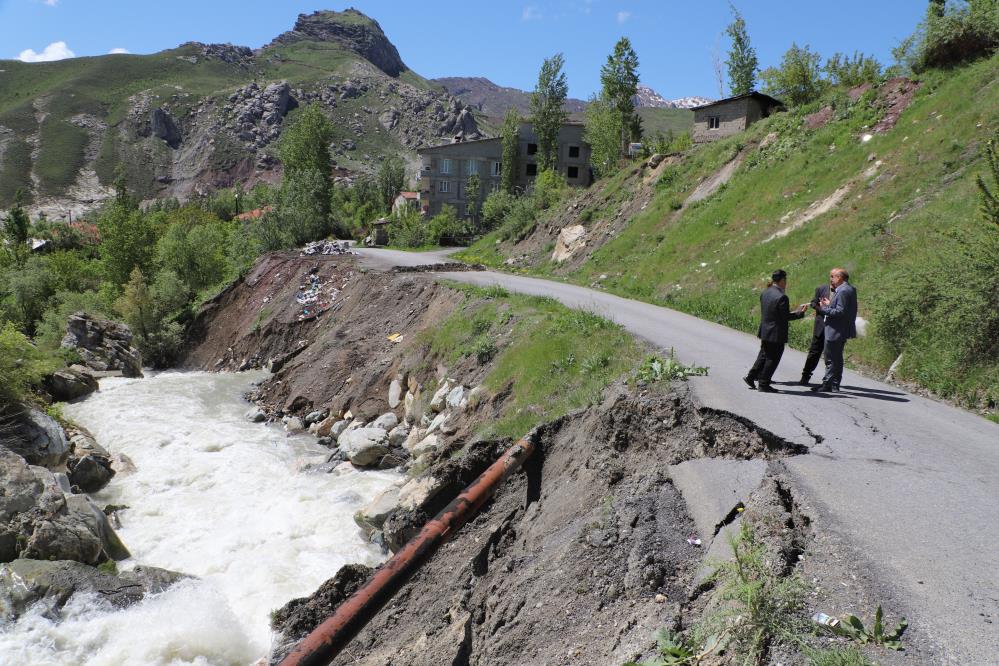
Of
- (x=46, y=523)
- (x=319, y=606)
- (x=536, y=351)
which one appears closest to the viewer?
(x=319, y=606)

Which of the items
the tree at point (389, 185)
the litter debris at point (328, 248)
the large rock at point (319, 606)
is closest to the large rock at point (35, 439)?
the large rock at point (319, 606)

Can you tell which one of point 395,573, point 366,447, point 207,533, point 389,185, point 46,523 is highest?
point 389,185

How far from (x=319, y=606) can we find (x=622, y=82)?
5456 cm

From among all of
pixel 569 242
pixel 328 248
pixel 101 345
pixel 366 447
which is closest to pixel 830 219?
pixel 366 447

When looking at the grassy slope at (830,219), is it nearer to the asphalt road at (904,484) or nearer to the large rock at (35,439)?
the asphalt road at (904,484)

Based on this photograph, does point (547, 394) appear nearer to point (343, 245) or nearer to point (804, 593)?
point (804, 593)

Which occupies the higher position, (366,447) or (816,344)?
(816,344)

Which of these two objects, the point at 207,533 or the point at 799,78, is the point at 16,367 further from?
the point at 799,78

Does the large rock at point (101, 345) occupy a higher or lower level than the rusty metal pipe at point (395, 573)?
lower

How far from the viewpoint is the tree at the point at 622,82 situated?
53.0 metres

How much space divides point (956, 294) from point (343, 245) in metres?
41.2

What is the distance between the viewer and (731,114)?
37219 mm

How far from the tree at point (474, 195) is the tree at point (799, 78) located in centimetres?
3890

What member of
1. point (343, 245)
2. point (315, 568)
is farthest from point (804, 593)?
point (343, 245)
